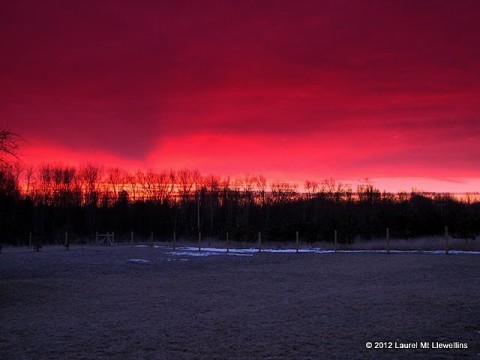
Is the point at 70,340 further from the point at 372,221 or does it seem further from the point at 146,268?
the point at 372,221

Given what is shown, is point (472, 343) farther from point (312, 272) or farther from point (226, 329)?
point (312, 272)

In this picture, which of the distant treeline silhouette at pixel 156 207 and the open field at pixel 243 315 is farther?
the distant treeline silhouette at pixel 156 207

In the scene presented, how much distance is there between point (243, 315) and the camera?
11039mm

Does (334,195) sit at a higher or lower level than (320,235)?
higher

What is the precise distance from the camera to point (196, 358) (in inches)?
293

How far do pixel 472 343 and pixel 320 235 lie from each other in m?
33.6

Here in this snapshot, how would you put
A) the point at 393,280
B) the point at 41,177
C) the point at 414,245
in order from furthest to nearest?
the point at 41,177, the point at 414,245, the point at 393,280

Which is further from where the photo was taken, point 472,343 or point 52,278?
point 52,278

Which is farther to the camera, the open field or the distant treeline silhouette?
the distant treeline silhouette

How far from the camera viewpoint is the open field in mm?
7926

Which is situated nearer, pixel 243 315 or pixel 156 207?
pixel 243 315

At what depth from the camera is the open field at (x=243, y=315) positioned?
7.93 metres

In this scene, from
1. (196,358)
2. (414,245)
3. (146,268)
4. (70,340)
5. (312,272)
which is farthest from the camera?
(414,245)

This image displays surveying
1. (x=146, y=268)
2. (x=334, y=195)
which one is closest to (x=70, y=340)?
(x=146, y=268)
